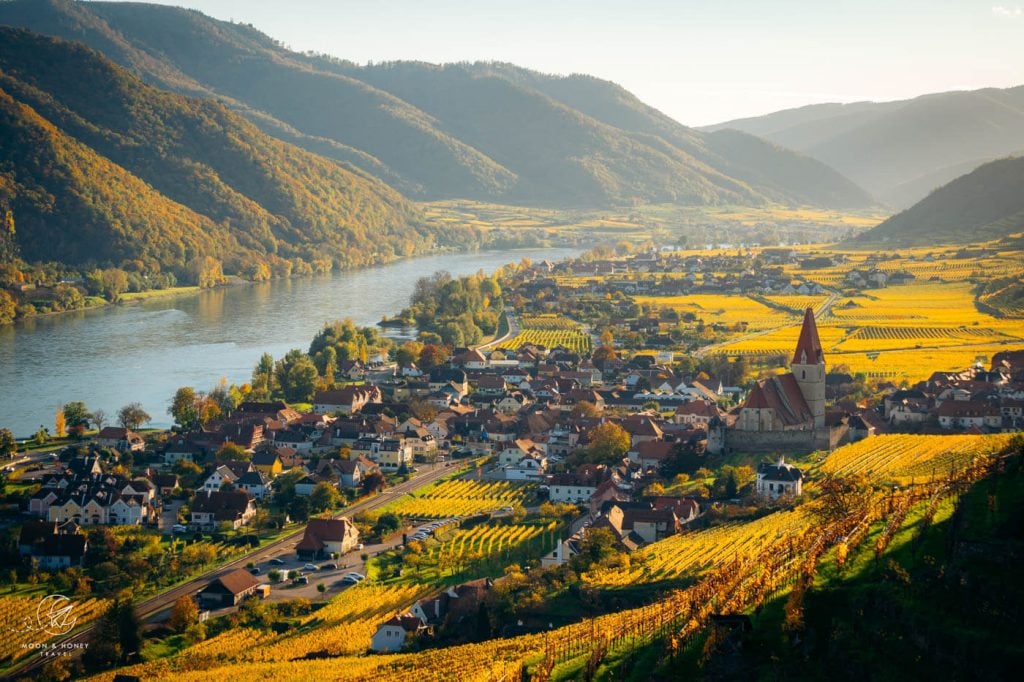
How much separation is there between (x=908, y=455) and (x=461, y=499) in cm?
1364

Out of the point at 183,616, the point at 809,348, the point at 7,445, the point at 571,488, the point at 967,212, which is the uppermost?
the point at 967,212

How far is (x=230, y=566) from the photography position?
35562 millimetres

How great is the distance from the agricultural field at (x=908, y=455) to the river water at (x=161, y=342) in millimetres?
29036

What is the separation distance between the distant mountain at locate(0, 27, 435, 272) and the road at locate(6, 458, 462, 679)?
2994 inches

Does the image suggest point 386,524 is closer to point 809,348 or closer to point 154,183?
point 809,348

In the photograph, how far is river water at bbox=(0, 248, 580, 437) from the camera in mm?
60875

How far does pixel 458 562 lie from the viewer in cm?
3434

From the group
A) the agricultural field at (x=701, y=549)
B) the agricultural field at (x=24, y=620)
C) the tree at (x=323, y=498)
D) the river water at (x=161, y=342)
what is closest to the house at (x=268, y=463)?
the tree at (x=323, y=498)

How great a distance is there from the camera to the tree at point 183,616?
101ft

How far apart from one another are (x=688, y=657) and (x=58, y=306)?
274ft

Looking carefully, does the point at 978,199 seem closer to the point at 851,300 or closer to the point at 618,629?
the point at 851,300

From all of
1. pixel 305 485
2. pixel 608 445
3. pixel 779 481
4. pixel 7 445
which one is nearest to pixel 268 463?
pixel 305 485

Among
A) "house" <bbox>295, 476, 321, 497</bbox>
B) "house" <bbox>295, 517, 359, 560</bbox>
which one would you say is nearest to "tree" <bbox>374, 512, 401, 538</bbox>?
"house" <bbox>295, 517, 359, 560</bbox>

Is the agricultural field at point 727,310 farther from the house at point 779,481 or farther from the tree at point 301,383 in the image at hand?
the house at point 779,481
